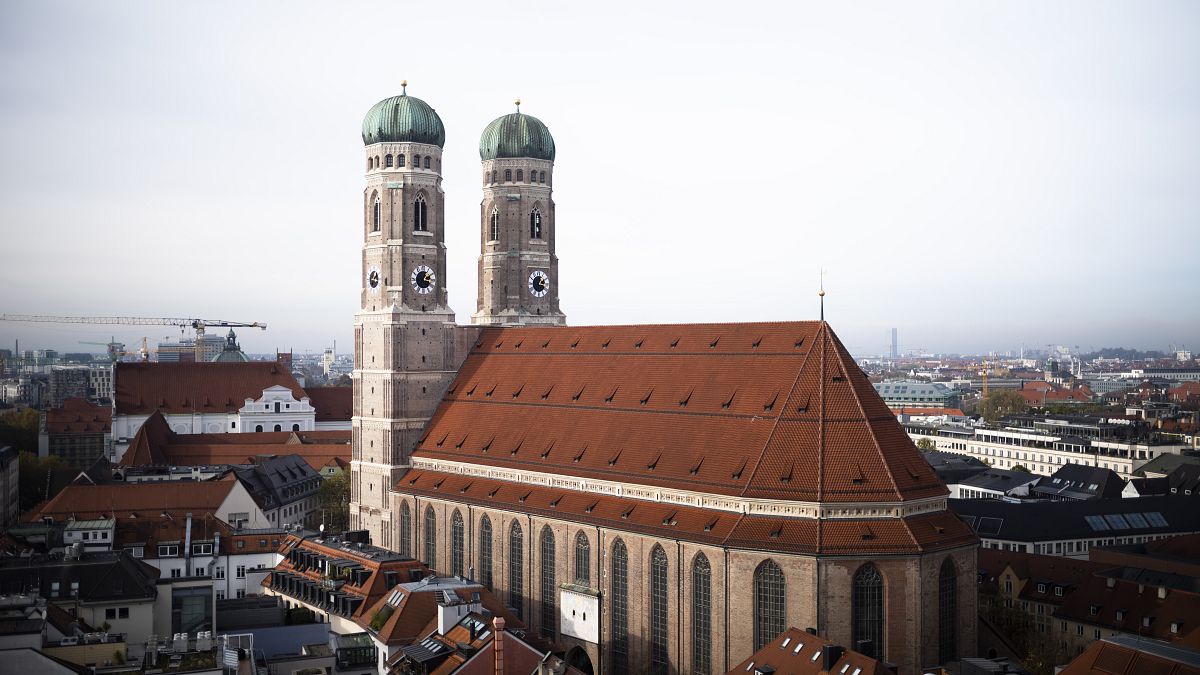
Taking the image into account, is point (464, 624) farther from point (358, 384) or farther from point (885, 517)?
point (358, 384)

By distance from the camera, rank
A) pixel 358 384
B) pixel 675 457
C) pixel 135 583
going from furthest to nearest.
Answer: pixel 358 384 → pixel 675 457 → pixel 135 583

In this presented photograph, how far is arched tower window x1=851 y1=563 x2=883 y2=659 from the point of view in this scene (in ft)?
211

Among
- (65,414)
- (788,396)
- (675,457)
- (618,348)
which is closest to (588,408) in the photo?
(618,348)

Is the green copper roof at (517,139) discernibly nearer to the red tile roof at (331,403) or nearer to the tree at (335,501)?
the tree at (335,501)

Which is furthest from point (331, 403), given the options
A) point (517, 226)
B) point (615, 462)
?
point (615, 462)

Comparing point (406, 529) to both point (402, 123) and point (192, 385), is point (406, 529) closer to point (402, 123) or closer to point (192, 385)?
point (402, 123)

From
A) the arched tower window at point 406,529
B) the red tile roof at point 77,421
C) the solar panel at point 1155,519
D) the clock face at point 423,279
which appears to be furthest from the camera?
the red tile roof at point 77,421

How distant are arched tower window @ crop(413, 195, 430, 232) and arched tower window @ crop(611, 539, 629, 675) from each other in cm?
3538

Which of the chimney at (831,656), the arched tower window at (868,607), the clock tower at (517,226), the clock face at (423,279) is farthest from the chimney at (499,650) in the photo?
the clock tower at (517,226)

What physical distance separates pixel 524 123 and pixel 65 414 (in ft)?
351

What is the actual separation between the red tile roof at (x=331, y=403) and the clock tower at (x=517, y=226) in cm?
6671

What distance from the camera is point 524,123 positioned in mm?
106375

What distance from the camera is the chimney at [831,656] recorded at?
55.4 meters

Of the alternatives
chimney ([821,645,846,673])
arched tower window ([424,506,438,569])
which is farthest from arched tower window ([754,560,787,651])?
arched tower window ([424,506,438,569])
